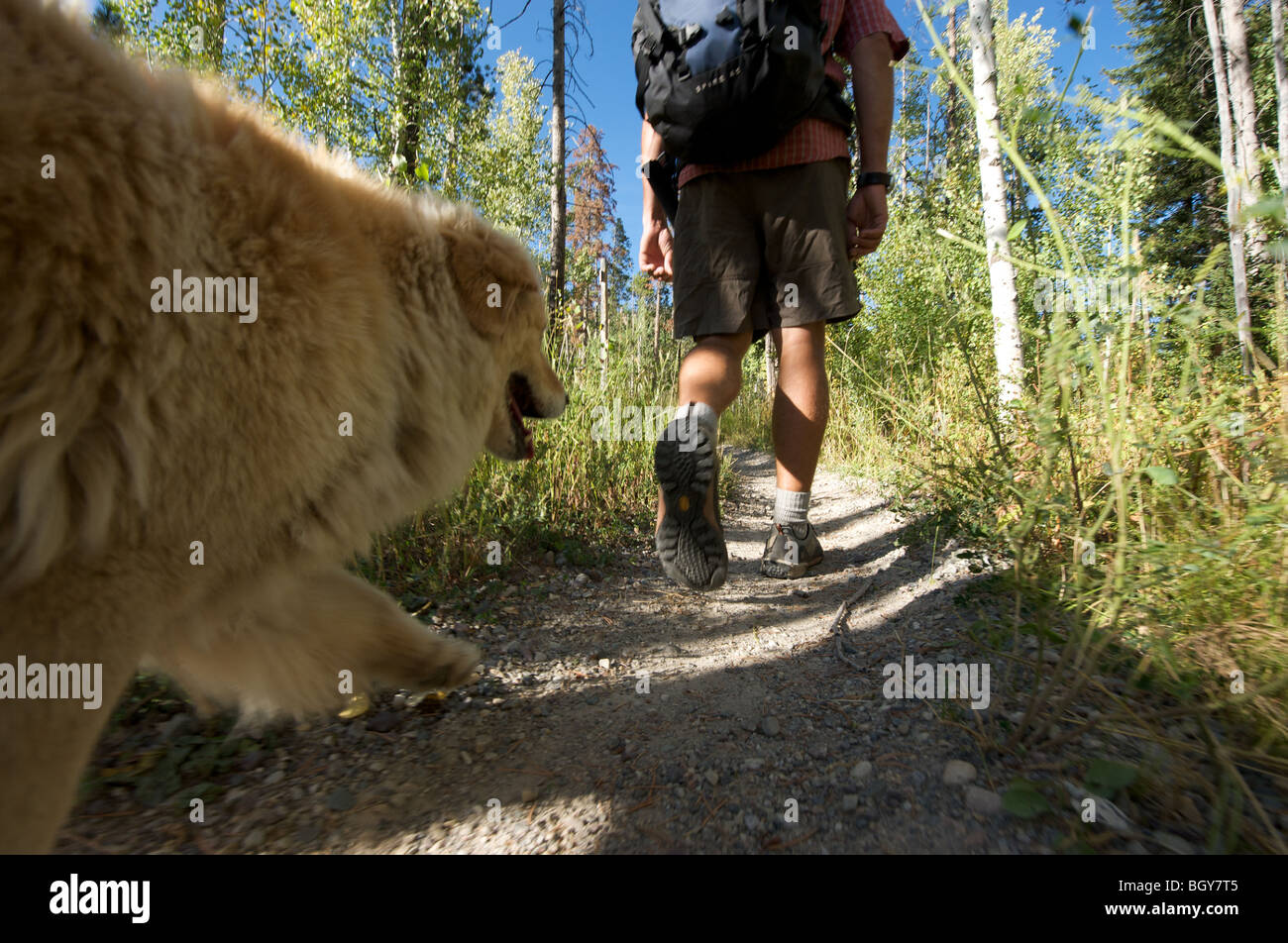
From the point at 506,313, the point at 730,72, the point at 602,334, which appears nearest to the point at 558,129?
the point at 602,334

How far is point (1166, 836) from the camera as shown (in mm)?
937

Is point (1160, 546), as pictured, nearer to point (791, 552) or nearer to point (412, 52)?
point (791, 552)

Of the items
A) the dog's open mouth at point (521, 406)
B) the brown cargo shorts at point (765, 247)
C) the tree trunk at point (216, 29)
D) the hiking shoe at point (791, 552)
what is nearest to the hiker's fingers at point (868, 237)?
the brown cargo shorts at point (765, 247)

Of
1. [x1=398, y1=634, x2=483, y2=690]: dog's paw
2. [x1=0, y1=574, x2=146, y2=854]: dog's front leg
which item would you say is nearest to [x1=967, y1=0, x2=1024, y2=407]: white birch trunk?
[x1=398, y1=634, x2=483, y2=690]: dog's paw

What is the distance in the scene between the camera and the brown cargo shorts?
2402 millimetres

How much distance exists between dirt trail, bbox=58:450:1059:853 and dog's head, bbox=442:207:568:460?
0.90m

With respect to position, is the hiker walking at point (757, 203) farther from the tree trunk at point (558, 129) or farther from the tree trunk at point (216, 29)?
the tree trunk at point (216, 29)

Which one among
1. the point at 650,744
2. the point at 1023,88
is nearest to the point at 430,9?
the point at 1023,88

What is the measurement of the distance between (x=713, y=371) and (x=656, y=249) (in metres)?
1.03

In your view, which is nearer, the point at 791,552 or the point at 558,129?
the point at 791,552

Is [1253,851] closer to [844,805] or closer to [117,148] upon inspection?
[844,805]

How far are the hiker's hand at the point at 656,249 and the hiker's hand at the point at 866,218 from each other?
0.89 metres

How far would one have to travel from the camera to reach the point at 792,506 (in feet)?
9.13

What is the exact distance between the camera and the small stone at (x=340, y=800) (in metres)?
1.34
